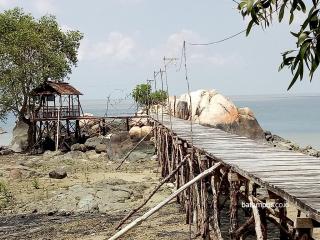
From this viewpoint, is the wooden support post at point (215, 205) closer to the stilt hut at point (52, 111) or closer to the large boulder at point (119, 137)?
the large boulder at point (119, 137)

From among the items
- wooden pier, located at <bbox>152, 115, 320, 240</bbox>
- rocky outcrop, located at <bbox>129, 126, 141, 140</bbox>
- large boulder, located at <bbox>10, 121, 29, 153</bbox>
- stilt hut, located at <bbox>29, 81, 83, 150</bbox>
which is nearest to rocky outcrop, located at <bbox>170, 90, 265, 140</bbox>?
rocky outcrop, located at <bbox>129, 126, 141, 140</bbox>

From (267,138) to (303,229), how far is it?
116 feet

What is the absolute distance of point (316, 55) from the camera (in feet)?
11.3

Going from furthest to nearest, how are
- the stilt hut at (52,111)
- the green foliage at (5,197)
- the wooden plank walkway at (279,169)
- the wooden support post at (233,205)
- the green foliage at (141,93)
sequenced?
1. the green foliage at (141,93)
2. the stilt hut at (52,111)
3. the green foliage at (5,197)
4. the wooden support post at (233,205)
5. the wooden plank walkway at (279,169)

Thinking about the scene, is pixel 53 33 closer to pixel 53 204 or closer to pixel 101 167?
pixel 101 167

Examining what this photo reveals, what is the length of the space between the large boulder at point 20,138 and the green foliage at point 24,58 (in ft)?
3.83

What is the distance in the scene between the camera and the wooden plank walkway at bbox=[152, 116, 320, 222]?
6.05 meters

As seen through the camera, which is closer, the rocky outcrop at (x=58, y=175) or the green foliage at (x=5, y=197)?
the green foliage at (x=5, y=197)

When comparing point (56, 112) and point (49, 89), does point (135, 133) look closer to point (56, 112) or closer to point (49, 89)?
point (56, 112)

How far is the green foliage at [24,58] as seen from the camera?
3716cm

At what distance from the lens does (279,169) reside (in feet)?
27.8

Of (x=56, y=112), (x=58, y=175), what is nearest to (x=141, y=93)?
(x=56, y=112)

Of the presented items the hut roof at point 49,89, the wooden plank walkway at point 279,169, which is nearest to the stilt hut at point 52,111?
the hut roof at point 49,89

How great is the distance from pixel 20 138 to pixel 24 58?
6.84 metres
